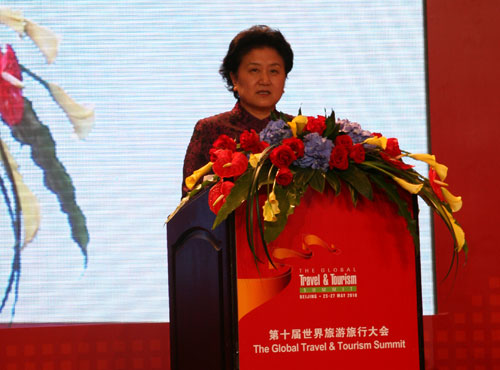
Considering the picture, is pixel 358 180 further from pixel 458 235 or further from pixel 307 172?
pixel 458 235

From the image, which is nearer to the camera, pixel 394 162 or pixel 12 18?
pixel 394 162

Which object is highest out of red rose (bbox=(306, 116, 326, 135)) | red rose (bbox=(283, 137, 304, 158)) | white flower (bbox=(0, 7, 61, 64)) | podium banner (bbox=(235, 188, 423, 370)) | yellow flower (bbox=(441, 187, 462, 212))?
white flower (bbox=(0, 7, 61, 64))

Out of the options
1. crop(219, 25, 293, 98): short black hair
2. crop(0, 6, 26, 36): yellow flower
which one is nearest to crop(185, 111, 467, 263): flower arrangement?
crop(219, 25, 293, 98): short black hair

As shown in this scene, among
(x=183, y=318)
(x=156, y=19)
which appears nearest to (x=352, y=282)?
(x=183, y=318)

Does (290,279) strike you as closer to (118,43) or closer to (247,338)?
(247,338)

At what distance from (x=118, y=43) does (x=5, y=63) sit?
0.56m

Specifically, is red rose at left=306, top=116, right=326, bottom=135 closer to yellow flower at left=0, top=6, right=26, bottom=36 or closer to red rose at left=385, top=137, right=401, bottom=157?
red rose at left=385, top=137, right=401, bottom=157

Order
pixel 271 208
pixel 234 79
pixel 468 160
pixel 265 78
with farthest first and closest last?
pixel 468 160
pixel 234 79
pixel 265 78
pixel 271 208

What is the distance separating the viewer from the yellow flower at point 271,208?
4.66 feet

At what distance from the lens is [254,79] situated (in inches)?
102

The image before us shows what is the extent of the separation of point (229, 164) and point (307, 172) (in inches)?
6.8

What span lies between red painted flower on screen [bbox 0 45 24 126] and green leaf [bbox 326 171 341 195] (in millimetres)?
2211

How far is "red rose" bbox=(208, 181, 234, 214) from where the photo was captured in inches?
58.9

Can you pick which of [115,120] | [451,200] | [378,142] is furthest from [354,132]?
Answer: [115,120]
